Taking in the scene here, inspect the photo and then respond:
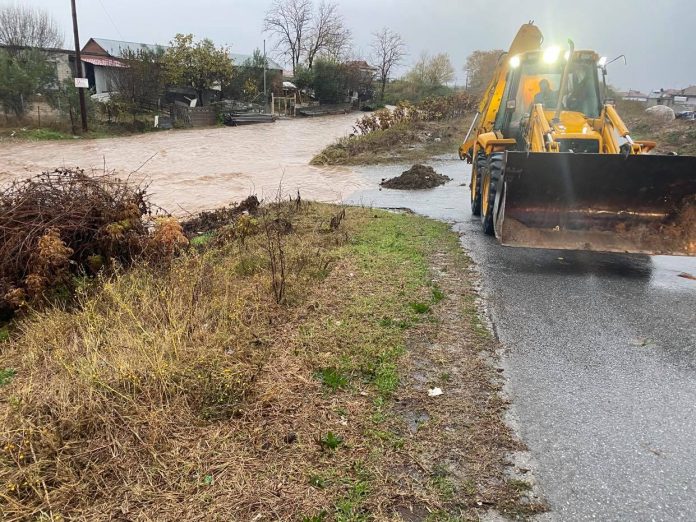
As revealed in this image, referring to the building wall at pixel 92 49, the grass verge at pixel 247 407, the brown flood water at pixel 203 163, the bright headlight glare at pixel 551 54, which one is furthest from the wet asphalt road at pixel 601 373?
the building wall at pixel 92 49

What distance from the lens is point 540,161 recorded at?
6207mm

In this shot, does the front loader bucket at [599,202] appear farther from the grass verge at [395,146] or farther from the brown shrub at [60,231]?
the grass verge at [395,146]

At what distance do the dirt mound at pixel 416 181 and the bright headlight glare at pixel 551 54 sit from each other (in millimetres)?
4961

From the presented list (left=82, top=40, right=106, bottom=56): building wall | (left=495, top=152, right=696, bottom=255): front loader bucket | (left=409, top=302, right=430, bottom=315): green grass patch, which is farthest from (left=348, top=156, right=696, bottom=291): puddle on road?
(left=82, top=40, right=106, bottom=56): building wall

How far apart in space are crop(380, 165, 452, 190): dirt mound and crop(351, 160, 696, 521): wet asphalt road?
6029mm

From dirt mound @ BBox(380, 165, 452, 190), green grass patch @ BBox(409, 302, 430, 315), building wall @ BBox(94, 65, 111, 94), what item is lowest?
green grass patch @ BBox(409, 302, 430, 315)

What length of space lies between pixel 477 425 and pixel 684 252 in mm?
4541

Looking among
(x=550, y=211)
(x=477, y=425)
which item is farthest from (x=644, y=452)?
(x=550, y=211)

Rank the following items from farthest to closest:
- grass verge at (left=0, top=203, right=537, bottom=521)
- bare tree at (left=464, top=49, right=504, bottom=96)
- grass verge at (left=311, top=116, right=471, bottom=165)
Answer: bare tree at (left=464, top=49, right=504, bottom=96)
grass verge at (left=311, top=116, right=471, bottom=165)
grass verge at (left=0, top=203, right=537, bottom=521)

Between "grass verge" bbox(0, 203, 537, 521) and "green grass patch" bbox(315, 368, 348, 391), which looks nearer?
"grass verge" bbox(0, 203, 537, 521)

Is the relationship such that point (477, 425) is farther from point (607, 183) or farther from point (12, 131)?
point (12, 131)

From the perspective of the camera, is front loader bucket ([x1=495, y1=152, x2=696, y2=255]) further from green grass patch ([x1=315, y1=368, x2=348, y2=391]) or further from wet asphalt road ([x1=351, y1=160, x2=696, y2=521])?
green grass patch ([x1=315, y1=368, x2=348, y2=391])

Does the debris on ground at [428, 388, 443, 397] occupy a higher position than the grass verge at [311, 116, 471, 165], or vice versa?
the grass verge at [311, 116, 471, 165]

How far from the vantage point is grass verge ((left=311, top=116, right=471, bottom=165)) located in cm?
1841
